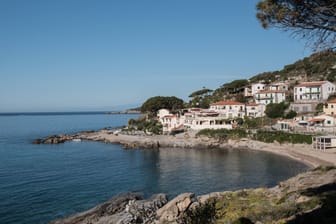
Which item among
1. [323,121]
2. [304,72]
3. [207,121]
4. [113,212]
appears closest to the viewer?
[113,212]

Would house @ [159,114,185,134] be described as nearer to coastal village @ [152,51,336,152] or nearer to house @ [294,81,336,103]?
coastal village @ [152,51,336,152]

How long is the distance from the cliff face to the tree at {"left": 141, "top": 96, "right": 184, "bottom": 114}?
54050mm

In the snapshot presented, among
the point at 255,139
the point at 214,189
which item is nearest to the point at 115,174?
the point at 214,189

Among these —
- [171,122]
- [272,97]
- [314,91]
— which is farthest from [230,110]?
[314,91]

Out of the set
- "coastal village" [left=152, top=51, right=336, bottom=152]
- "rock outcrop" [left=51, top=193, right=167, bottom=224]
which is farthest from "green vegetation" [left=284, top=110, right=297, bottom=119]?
"rock outcrop" [left=51, top=193, right=167, bottom=224]

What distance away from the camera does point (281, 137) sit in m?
42.9

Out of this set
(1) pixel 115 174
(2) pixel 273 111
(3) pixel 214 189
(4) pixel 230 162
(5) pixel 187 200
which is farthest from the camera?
(2) pixel 273 111

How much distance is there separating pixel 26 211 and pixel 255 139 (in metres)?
34.8

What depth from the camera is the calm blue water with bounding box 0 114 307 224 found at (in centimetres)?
2181

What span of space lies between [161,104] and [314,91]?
34887 millimetres

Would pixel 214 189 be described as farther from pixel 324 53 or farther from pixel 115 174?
pixel 324 53

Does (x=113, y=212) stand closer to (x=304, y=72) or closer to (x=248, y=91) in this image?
(x=248, y=91)

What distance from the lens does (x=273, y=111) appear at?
5697cm

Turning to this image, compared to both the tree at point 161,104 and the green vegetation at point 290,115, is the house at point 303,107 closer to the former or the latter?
the green vegetation at point 290,115
